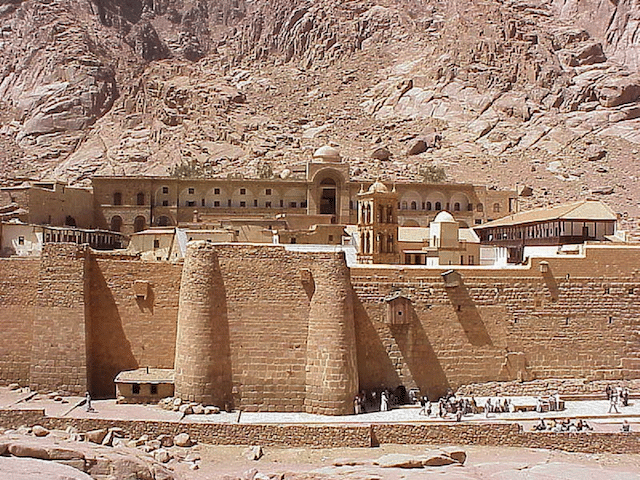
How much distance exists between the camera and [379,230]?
30484mm

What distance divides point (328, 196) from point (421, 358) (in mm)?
27472

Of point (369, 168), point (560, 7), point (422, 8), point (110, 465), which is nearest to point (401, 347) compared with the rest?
point (110, 465)

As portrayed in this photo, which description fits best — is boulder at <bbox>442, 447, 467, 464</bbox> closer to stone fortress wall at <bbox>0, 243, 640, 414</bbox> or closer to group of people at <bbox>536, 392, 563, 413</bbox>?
stone fortress wall at <bbox>0, 243, 640, 414</bbox>

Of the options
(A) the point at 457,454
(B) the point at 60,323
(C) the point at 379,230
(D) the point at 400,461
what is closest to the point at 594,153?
(C) the point at 379,230

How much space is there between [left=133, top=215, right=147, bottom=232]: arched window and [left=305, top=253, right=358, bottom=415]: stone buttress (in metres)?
27.7

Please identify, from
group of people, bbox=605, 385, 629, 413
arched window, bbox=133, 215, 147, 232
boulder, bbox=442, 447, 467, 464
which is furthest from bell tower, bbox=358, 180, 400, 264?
arched window, bbox=133, 215, 147, 232

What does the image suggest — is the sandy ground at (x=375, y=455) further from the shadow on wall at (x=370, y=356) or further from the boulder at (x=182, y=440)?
the shadow on wall at (x=370, y=356)

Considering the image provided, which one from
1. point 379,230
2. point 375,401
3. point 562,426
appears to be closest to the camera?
point 562,426

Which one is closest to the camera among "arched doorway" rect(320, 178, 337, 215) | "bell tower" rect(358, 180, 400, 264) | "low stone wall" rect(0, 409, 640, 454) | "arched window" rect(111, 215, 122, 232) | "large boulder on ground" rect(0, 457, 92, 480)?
"large boulder on ground" rect(0, 457, 92, 480)

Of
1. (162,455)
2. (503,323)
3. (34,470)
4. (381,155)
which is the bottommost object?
(162,455)

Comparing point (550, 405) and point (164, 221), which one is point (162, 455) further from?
point (164, 221)

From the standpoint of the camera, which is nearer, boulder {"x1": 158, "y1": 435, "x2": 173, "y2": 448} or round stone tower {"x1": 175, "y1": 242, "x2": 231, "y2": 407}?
boulder {"x1": 158, "y1": 435, "x2": 173, "y2": 448}

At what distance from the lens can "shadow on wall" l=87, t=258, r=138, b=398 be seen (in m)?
20.9

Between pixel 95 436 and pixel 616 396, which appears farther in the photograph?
pixel 616 396
